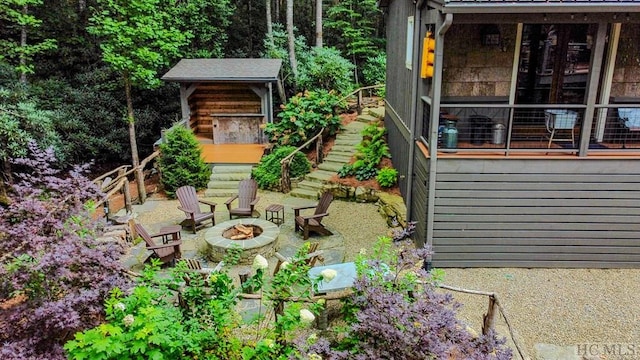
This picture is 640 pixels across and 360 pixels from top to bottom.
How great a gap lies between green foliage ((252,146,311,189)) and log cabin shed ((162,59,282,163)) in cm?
95

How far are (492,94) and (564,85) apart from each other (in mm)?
1540

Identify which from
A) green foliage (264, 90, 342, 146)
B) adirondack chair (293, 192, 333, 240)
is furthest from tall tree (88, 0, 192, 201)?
adirondack chair (293, 192, 333, 240)

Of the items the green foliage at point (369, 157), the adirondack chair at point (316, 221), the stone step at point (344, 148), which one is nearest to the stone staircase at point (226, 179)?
the stone step at point (344, 148)

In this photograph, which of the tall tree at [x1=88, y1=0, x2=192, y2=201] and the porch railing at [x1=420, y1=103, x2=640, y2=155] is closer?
Answer: the porch railing at [x1=420, y1=103, x2=640, y2=155]

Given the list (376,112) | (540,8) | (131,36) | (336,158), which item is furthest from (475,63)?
(131,36)

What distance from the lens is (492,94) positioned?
338 inches

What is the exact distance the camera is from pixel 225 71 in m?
15.5

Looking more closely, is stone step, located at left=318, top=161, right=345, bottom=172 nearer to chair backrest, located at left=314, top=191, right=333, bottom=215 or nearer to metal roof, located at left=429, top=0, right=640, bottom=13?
chair backrest, located at left=314, top=191, right=333, bottom=215

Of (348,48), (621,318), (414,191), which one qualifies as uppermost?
(348,48)

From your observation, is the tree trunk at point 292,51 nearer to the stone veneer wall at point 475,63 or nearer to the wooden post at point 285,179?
the wooden post at point 285,179

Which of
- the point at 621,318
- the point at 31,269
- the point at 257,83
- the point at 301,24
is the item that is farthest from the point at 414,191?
the point at 301,24

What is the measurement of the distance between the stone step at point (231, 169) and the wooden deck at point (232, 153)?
0.65 feet

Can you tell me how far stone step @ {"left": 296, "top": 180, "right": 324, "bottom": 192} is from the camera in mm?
12250

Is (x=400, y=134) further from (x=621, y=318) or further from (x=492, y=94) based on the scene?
(x=621, y=318)
